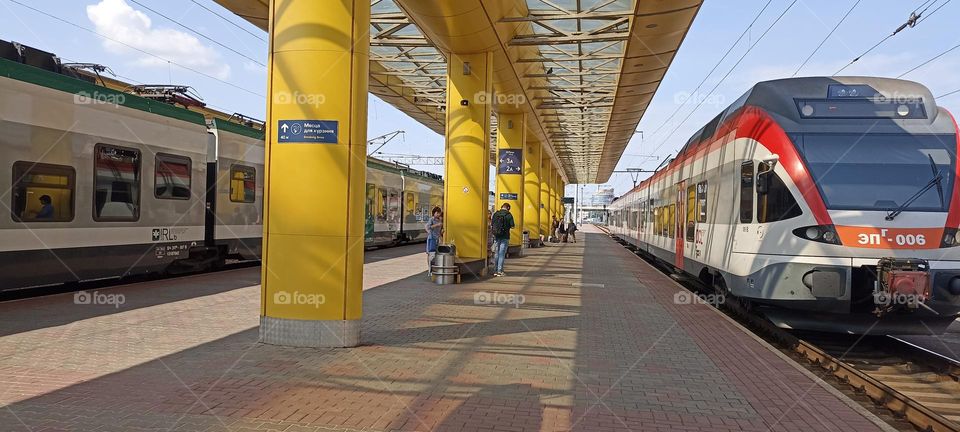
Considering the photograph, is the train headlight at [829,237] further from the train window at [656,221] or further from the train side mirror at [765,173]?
the train window at [656,221]

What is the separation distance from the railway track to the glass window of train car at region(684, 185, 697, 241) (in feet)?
8.63

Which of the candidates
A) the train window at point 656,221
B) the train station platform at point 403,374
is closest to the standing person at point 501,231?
the train window at point 656,221

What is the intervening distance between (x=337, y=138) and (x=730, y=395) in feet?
15.1

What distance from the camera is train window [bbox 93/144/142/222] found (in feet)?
32.9

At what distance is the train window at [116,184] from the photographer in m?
10.0

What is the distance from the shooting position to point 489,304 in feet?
34.6

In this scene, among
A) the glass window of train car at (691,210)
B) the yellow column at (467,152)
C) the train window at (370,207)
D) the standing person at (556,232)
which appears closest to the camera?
the glass window of train car at (691,210)

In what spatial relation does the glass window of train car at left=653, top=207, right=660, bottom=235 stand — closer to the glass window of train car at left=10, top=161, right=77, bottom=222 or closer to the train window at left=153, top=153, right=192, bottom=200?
the train window at left=153, top=153, right=192, bottom=200

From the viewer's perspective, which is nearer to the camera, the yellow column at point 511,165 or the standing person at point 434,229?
the standing person at point 434,229

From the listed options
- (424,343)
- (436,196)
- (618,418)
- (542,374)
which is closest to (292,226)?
(424,343)

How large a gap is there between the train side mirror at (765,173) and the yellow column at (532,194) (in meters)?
21.2

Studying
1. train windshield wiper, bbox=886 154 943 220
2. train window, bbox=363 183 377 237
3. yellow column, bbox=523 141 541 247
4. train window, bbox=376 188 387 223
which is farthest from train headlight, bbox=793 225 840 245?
yellow column, bbox=523 141 541 247

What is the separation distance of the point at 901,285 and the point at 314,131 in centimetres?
668

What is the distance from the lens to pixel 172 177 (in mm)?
11766
